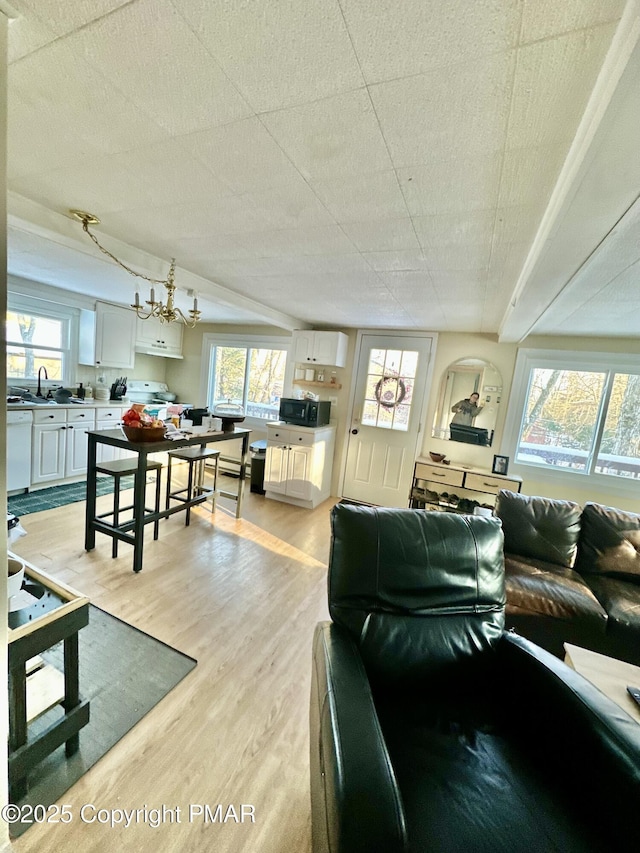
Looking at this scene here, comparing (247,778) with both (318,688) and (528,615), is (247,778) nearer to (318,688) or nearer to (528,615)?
(318,688)

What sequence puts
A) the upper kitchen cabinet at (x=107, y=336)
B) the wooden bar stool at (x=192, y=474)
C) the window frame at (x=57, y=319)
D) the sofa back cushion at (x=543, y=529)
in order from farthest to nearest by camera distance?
the upper kitchen cabinet at (x=107, y=336)
the window frame at (x=57, y=319)
the wooden bar stool at (x=192, y=474)
the sofa back cushion at (x=543, y=529)

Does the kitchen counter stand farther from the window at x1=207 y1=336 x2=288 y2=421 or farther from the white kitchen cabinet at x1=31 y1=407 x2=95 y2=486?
the window at x1=207 y1=336 x2=288 y2=421

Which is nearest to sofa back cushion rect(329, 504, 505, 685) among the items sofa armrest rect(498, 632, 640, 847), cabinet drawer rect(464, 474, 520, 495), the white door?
sofa armrest rect(498, 632, 640, 847)

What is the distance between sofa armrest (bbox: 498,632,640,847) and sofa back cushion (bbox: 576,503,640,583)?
143 centimetres

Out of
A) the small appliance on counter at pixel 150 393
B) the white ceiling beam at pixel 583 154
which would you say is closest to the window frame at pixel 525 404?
the white ceiling beam at pixel 583 154

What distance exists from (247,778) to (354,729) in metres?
0.81

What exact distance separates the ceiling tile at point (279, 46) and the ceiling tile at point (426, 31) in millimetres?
49

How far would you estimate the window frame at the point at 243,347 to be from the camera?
4.93 metres

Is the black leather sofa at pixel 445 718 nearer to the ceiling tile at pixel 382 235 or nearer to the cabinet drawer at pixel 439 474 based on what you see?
the ceiling tile at pixel 382 235

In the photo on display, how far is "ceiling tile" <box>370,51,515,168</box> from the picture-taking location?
2.86ft

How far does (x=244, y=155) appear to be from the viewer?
1264mm

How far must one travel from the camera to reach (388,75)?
89cm

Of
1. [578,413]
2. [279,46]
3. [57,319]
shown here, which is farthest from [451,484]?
[57,319]

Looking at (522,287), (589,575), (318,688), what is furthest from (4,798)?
(522,287)
